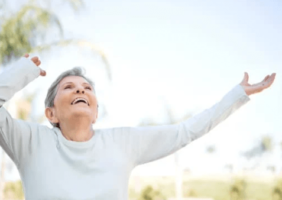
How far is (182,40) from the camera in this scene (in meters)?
14.5

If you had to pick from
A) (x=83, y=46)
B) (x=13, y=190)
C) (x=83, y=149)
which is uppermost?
(x=83, y=46)

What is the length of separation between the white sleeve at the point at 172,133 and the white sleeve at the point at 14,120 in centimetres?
A: 26

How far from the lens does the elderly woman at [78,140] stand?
1.12 m

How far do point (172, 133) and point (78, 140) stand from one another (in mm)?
254

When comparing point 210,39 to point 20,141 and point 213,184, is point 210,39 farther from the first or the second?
point 20,141

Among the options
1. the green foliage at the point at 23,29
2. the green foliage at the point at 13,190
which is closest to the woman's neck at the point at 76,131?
the green foliage at the point at 23,29

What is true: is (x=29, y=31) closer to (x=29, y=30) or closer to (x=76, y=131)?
(x=29, y=30)

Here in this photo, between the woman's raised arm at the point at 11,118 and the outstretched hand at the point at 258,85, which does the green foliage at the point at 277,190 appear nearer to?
the outstretched hand at the point at 258,85

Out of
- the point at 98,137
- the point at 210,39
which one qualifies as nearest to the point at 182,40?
the point at 210,39

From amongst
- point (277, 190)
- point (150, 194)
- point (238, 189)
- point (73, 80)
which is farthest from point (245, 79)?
point (277, 190)

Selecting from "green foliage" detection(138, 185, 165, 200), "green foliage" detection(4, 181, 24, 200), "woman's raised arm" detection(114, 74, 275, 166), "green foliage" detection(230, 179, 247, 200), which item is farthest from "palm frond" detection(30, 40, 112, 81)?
"green foliage" detection(230, 179, 247, 200)

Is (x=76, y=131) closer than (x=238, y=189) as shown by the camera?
Yes

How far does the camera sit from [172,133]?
1.25 metres

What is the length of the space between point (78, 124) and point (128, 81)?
437 inches
